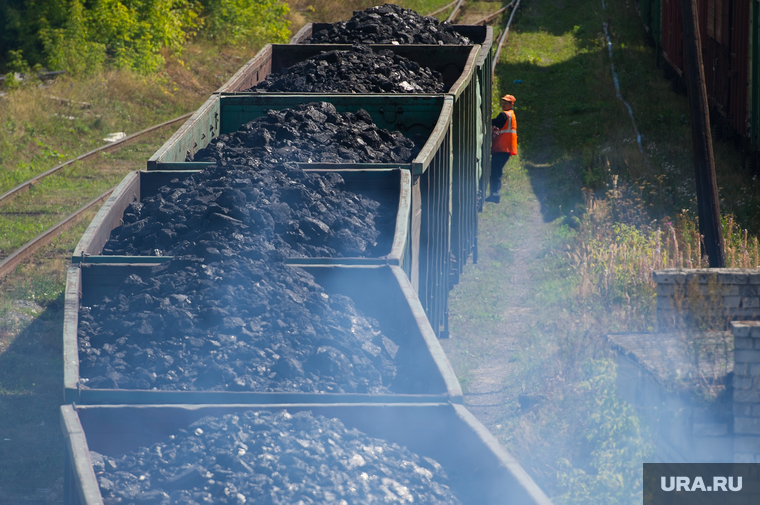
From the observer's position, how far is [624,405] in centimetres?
592

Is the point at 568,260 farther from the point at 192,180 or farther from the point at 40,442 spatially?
the point at 40,442

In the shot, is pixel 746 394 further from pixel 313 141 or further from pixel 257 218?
pixel 313 141

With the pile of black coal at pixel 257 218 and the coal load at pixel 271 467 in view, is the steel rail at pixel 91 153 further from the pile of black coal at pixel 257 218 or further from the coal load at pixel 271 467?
the coal load at pixel 271 467

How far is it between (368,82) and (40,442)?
495 centimetres

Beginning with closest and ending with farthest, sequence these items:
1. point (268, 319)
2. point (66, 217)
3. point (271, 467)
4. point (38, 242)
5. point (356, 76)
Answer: point (271, 467), point (268, 319), point (356, 76), point (38, 242), point (66, 217)

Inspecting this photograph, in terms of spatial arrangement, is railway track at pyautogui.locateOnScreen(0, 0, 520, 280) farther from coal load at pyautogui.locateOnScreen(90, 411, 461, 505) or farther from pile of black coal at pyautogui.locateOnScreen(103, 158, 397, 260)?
coal load at pyautogui.locateOnScreen(90, 411, 461, 505)

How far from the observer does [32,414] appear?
6.15 m

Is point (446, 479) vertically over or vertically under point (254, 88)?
under

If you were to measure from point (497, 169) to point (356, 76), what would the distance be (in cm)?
453

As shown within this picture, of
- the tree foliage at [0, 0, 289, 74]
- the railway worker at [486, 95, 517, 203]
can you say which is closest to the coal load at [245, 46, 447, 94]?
the railway worker at [486, 95, 517, 203]

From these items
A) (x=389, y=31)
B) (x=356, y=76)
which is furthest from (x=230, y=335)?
(x=389, y=31)

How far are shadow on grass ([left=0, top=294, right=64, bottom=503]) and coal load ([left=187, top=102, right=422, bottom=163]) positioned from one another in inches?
94.7

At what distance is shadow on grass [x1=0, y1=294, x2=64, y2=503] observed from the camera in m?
5.31

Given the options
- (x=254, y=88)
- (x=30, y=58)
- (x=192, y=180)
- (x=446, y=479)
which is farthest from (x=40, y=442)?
(x=30, y=58)
